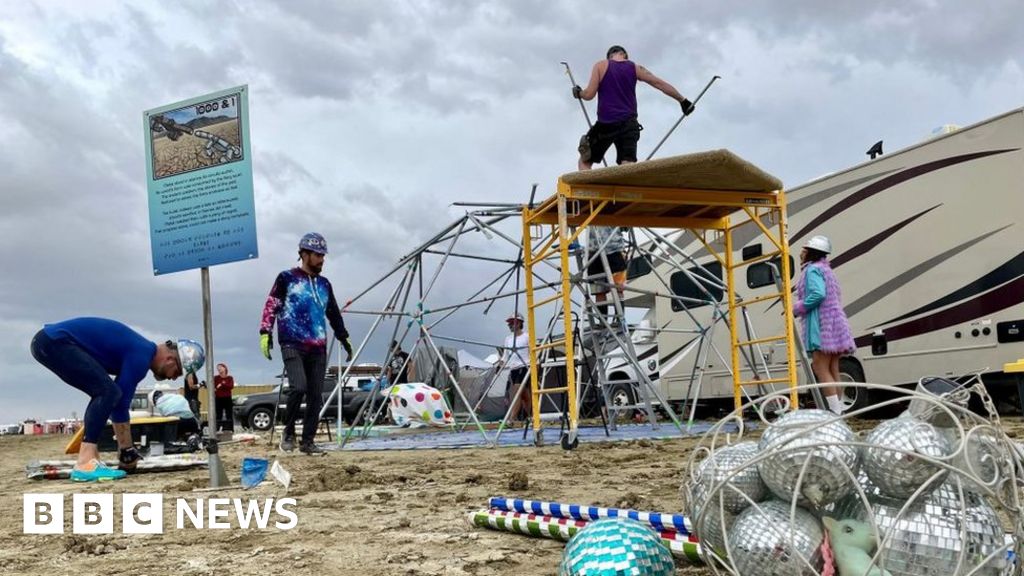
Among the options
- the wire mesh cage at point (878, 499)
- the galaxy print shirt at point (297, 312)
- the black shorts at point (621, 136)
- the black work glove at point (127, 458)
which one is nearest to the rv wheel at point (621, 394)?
the black shorts at point (621, 136)

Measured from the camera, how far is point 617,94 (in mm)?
6961

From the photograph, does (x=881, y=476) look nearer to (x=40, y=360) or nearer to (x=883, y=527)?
(x=883, y=527)

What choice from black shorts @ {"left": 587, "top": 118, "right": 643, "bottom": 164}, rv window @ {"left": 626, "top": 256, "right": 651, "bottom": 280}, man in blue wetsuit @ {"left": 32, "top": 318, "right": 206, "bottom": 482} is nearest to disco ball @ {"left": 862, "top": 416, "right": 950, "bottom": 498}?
man in blue wetsuit @ {"left": 32, "top": 318, "right": 206, "bottom": 482}

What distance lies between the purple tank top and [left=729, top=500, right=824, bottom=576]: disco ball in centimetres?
551

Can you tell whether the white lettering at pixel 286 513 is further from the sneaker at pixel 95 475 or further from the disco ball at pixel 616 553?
the sneaker at pixel 95 475

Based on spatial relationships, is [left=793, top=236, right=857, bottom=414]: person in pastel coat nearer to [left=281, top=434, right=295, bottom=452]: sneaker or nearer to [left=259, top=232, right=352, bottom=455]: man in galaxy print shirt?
[left=259, top=232, right=352, bottom=455]: man in galaxy print shirt

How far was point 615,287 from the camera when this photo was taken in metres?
6.93

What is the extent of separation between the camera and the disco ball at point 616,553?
1.85 m

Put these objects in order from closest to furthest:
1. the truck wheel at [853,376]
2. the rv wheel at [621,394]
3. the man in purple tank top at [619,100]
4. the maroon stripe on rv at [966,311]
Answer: the man in purple tank top at [619,100] → the maroon stripe on rv at [966,311] → the truck wheel at [853,376] → the rv wheel at [621,394]

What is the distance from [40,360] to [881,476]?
17.4 feet

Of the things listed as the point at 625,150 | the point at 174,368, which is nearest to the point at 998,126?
the point at 625,150

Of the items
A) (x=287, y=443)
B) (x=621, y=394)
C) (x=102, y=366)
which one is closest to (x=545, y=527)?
(x=102, y=366)

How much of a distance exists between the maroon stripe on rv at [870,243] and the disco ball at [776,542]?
A: 7769 mm

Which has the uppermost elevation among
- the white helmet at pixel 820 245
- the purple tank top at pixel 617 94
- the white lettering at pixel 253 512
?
the purple tank top at pixel 617 94
